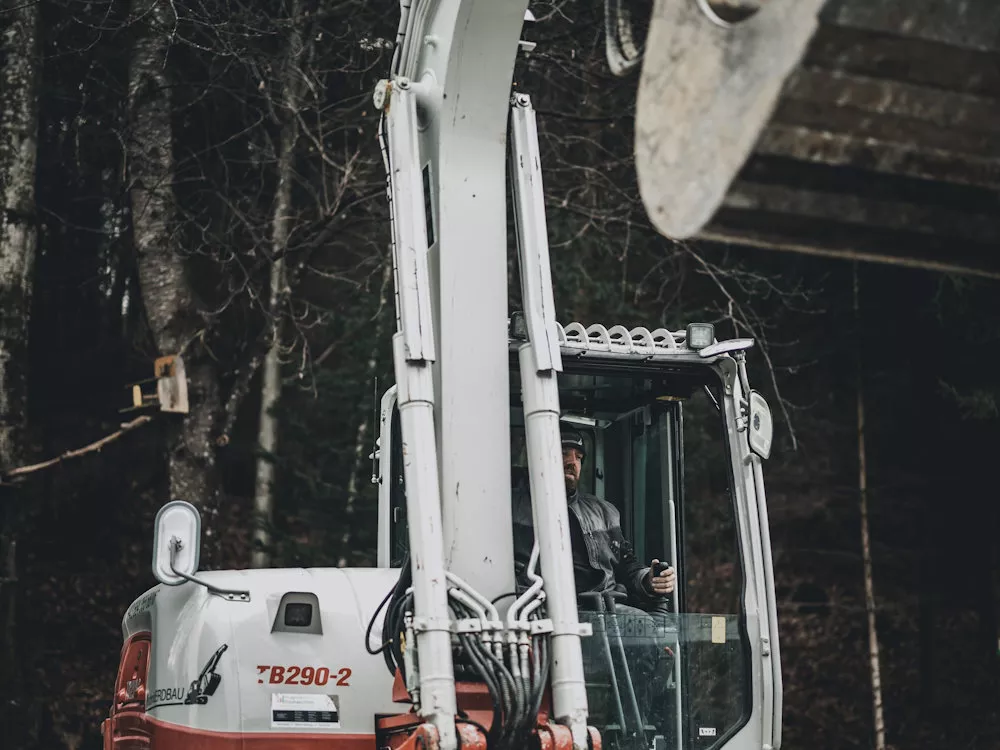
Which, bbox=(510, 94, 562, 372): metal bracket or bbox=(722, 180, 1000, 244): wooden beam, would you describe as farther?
bbox=(510, 94, 562, 372): metal bracket

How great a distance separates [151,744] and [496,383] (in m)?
1.95

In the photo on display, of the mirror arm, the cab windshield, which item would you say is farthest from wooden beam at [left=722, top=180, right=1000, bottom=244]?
the cab windshield

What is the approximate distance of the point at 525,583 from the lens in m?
5.76

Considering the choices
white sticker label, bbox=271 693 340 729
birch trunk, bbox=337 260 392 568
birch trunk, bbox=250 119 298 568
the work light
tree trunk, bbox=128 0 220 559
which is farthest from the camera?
birch trunk, bbox=337 260 392 568

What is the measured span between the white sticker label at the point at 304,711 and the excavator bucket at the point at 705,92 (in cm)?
345

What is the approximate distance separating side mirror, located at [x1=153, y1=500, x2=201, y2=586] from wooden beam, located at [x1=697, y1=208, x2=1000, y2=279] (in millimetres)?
3222

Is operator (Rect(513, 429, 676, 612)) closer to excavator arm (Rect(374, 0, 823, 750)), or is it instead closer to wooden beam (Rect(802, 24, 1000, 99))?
excavator arm (Rect(374, 0, 823, 750))

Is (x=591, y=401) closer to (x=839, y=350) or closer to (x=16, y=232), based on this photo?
(x=16, y=232)

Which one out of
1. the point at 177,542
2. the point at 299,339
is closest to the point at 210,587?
the point at 177,542

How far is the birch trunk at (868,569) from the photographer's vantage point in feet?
54.9

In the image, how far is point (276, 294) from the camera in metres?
13.2

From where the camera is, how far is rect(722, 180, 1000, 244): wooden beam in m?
1.94

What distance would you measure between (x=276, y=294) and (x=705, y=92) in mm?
11430

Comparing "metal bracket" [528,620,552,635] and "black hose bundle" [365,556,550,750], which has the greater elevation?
"metal bracket" [528,620,552,635]
